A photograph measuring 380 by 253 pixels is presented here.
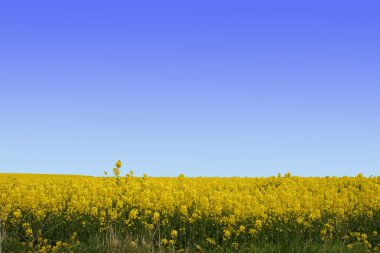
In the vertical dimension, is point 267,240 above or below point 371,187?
below

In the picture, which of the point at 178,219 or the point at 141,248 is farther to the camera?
the point at 178,219

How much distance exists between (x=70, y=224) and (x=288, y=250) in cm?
580

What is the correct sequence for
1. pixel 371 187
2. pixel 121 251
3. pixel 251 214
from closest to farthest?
pixel 121 251
pixel 251 214
pixel 371 187

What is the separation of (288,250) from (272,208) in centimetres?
394

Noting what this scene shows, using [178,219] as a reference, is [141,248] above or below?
below

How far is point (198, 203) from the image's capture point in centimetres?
1248

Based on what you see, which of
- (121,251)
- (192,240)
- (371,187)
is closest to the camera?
(121,251)

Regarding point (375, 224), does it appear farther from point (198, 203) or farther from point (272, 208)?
point (198, 203)

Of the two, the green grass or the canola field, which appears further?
the canola field

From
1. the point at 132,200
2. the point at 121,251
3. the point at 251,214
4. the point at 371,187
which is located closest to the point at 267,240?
the point at 251,214

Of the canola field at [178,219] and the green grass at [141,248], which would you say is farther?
the canola field at [178,219]

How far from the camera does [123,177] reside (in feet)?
36.7

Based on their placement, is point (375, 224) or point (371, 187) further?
point (371, 187)

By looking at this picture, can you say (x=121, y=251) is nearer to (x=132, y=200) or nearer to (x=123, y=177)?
(x=123, y=177)
